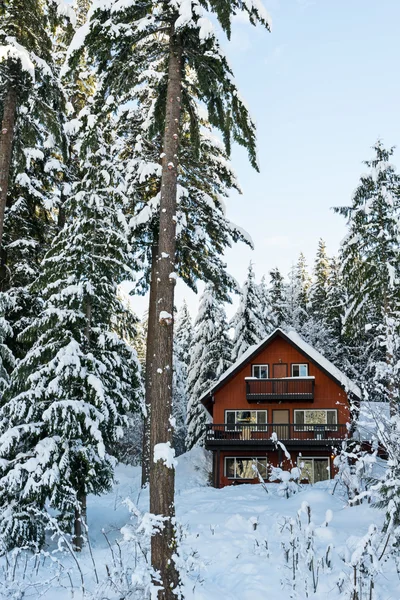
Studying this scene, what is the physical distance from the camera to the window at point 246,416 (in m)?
28.5

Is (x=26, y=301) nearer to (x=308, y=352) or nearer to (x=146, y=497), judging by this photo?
(x=146, y=497)

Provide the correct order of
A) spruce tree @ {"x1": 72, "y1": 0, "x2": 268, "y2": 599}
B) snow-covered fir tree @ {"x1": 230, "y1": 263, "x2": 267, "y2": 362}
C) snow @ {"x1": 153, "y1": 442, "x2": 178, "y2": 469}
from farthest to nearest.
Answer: snow-covered fir tree @ {"x1": 230, "y1": 263, "x2": 267, "y2": 362} → spruce tree @ {"x1": 72, "y1": 0, "x2": 268, "y2": 599} → snow @ {"x1": 153, "y1": 442, "x2": 178, "y2": 469}

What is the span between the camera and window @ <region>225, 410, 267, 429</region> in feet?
93.6

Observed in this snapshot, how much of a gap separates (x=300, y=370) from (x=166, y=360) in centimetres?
2205

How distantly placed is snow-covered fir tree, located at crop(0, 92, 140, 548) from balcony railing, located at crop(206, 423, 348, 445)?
47.0 ft

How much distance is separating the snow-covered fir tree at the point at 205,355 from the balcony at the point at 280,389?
5673 millimetres

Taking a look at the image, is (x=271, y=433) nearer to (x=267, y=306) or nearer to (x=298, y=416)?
(x=298, y=416)

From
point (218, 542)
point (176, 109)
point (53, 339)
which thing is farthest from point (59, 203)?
point (218, 542)

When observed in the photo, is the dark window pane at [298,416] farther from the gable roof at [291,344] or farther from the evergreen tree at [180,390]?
the evergreen tree at [180,390]

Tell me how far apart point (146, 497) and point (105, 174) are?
11.0m

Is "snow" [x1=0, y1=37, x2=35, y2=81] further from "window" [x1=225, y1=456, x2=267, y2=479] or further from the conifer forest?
"window" [x1=225, y1=456, x2=267, y2=479]

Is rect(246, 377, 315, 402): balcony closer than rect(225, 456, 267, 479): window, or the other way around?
rect(246, 377, 315, 402): balcony

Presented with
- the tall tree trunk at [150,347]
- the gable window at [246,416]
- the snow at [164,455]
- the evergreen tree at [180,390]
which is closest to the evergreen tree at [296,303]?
the evergreen tree at [180,390]

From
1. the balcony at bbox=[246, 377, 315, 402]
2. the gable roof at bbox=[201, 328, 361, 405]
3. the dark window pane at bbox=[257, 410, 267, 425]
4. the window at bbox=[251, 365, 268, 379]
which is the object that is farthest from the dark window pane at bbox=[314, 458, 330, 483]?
the window at bbox=[251, 365, 268, 379]
